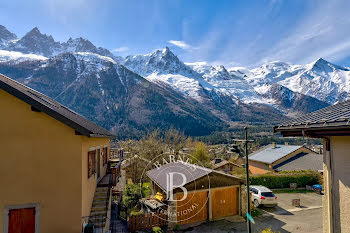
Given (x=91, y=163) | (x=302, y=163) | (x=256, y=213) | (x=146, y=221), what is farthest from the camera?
(x=302, y=163)

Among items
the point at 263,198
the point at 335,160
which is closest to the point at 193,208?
the point at 263,198

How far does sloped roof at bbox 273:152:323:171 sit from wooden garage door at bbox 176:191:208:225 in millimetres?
21882

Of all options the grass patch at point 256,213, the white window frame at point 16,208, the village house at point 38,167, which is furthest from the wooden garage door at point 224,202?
the white window frame at point 16,208

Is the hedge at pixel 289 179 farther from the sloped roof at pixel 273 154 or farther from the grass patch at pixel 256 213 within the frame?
the grass patch at pixel 256 213

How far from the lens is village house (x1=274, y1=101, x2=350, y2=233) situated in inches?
147

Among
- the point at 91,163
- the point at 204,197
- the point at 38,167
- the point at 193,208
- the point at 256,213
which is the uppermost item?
the point at 38,167

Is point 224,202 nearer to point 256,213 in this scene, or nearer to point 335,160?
point 256,213

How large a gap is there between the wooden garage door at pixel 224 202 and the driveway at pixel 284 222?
0.71 meters

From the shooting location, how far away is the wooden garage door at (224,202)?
14297 mm

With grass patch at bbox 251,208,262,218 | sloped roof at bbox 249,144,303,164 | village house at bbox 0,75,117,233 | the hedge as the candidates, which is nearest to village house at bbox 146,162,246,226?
grass patch at bbox 251,208,262,218

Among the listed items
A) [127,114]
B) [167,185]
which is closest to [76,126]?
[167,185]

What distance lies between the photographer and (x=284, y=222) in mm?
14109

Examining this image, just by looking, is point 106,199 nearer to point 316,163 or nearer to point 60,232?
point 60,232

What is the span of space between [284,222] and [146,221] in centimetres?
994
